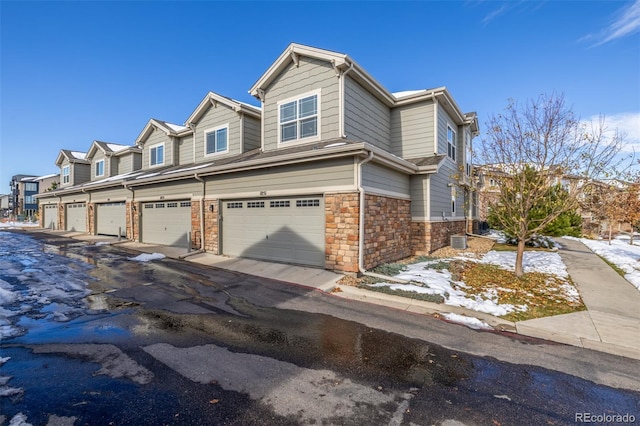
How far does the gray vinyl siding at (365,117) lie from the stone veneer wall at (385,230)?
117 inches

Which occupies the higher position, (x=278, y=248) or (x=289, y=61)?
(x=289, y=61)

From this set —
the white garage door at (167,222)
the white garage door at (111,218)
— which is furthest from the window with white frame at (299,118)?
the white garage door at (111,218)

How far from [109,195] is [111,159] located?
6.31m

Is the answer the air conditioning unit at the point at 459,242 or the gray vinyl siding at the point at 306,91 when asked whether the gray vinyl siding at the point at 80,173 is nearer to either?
the gray vinyl siding at the point at 306,91

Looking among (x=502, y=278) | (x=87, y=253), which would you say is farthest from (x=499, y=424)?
(x=87, y=253)

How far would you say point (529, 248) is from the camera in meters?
14.9

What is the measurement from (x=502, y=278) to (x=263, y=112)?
11.0 m

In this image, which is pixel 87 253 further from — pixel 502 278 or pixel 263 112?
pixel 502 278

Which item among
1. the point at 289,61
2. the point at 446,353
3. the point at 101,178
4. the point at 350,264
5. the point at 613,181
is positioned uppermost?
the point at 289,61

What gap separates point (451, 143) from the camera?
15375mm

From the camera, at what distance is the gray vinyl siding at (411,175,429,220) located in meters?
12.3

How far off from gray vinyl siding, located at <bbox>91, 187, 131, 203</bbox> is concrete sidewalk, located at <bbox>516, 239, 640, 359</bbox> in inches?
776

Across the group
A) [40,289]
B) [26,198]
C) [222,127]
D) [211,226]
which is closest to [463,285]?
[211,226]

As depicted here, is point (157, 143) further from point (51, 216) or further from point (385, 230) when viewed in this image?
point (385, 230)
